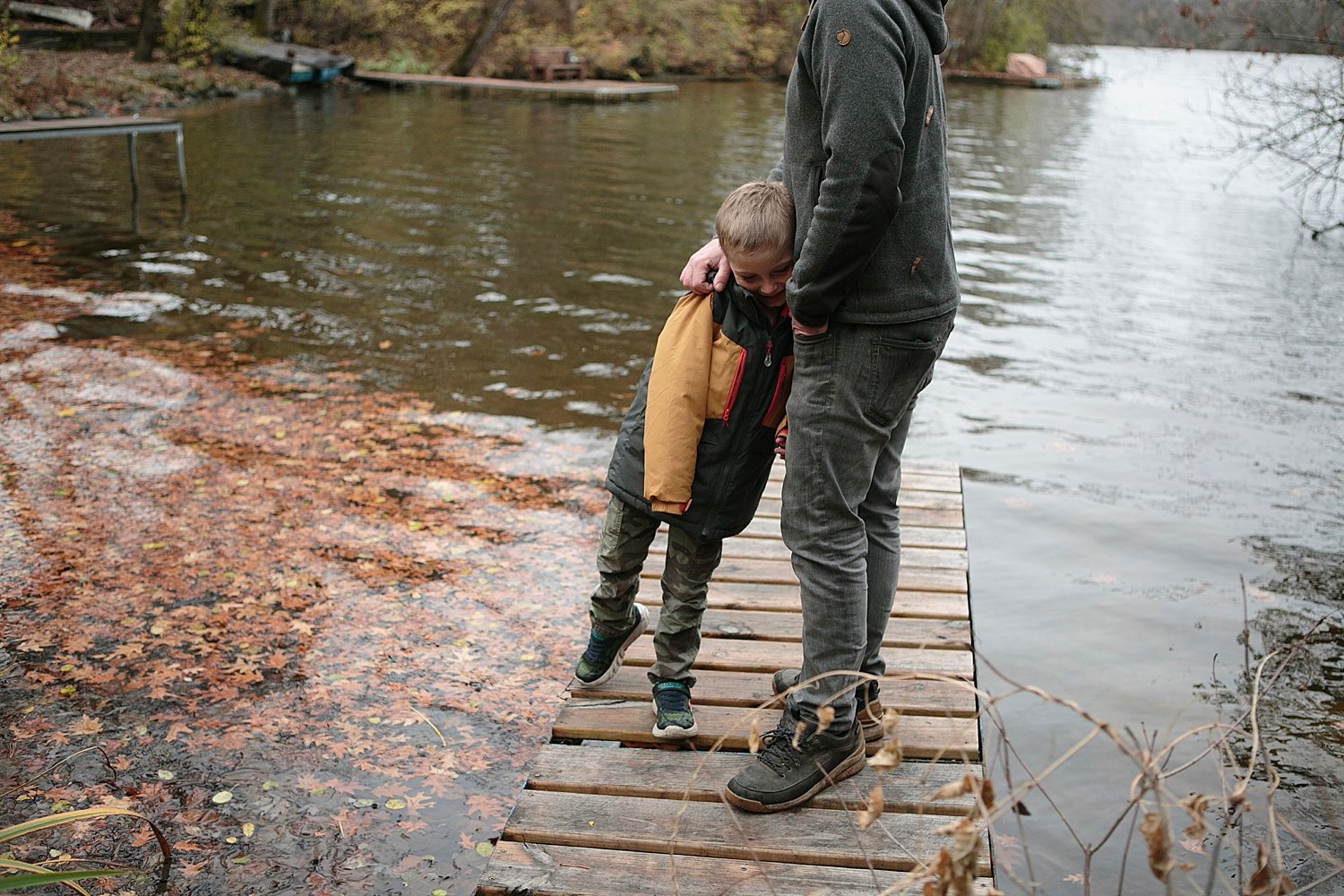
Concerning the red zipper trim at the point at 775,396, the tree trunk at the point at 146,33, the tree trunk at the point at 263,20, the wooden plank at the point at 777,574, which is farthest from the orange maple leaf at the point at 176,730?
the tree trunk at the point at 263,20

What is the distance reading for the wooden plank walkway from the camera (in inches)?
100

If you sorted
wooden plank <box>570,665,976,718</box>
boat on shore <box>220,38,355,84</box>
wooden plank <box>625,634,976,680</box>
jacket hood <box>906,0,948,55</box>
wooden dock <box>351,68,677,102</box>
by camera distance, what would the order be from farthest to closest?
1. wooden dock <box>351,68,677,102</box>
2. boat on shore <box>220,38,355,84</box>
3. wooden plank <box>625,634,976,680</box>
4. wooden plank <box>570,665,976,718</box>
5. jacket hood <box>906,0,948,55</box>

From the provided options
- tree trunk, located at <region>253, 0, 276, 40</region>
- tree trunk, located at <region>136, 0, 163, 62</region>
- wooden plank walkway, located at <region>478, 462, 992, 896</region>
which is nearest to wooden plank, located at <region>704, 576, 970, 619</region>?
wooden plank walkway, located at <region>478, 462, 992, 896</region>

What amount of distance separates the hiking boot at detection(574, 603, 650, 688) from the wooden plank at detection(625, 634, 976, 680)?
16 cm

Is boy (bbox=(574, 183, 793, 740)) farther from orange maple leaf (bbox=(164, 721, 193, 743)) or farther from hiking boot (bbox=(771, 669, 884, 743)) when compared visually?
orange maple leaf (bbox=(164, 721, 193, 743))

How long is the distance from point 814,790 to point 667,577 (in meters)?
0.66

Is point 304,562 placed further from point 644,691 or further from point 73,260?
point 73,260

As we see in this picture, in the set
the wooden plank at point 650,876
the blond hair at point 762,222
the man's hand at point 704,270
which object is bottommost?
the wooden plank at point 650,876

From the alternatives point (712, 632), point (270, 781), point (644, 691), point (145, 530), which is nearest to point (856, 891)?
point (644, 691)

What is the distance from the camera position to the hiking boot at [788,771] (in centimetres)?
274

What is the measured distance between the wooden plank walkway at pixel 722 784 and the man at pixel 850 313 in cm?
13

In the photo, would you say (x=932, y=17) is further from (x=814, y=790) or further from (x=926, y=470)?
(x=926, y=470)

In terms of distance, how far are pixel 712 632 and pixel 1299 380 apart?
6859mm

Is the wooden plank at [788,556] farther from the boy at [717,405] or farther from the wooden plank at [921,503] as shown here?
the boy at [717,405]
